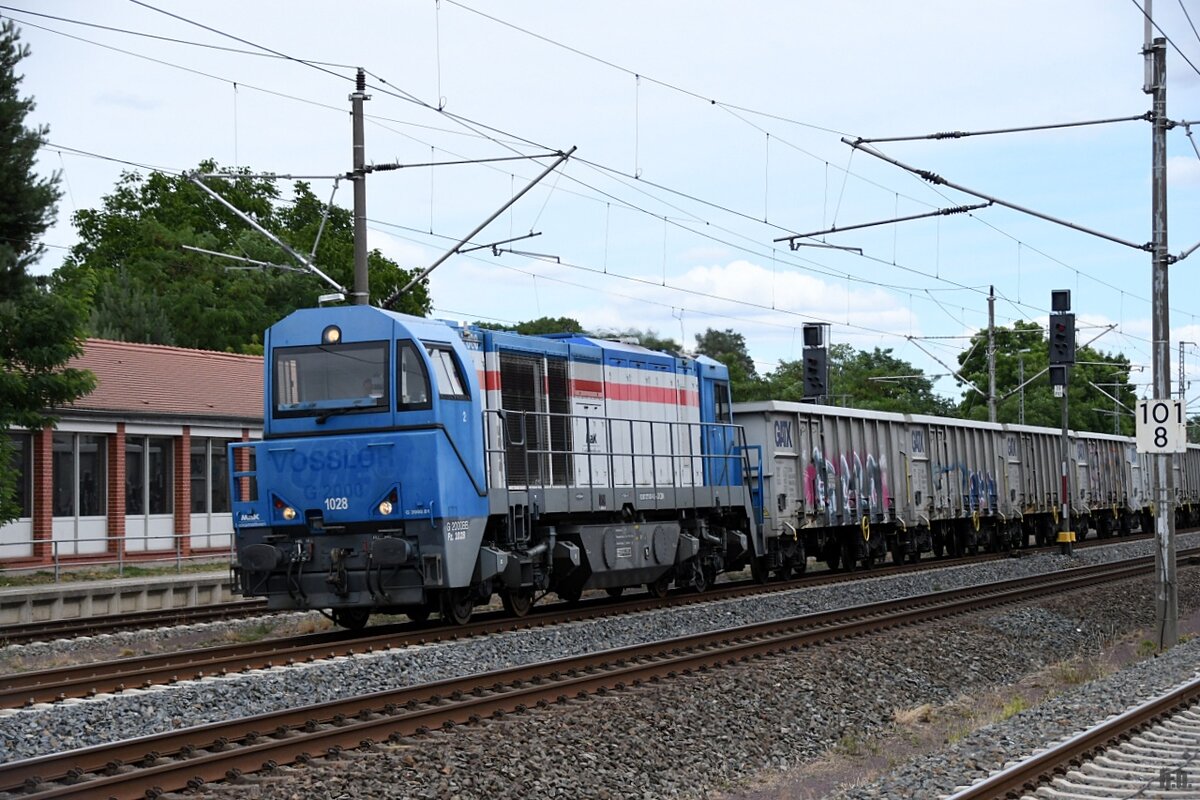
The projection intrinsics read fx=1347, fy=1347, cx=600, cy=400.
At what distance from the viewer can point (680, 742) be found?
10.9m

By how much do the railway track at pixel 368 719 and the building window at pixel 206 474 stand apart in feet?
67.0

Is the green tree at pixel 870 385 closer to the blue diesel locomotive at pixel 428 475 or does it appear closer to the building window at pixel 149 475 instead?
the building window at pixel 149 475

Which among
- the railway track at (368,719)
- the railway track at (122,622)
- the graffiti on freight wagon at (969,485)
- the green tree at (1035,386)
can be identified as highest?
the green tree at (1035,386)

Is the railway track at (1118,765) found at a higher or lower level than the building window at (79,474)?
lower

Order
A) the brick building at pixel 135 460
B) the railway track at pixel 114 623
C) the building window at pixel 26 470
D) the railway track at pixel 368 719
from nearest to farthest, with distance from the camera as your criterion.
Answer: the railway track at pixel 368 719, the railway track at pixel 114 623, the building window at pixel 26 470, the brick building at pixel 135 460

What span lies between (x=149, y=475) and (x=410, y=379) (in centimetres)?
1895

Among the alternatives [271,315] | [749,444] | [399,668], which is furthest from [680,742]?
[271,315]

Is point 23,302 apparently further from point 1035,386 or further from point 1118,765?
point 1035,386

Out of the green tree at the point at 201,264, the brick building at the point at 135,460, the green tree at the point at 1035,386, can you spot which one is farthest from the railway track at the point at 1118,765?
the green tree at the point at 1035,386

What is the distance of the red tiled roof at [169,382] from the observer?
3189 cm

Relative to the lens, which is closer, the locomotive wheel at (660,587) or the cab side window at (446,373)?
the cab side window at (446,373)

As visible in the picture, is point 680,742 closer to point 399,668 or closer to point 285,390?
point 399,668

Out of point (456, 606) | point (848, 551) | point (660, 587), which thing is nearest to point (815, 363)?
point (848, 551)

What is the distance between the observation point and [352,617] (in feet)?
55.5
